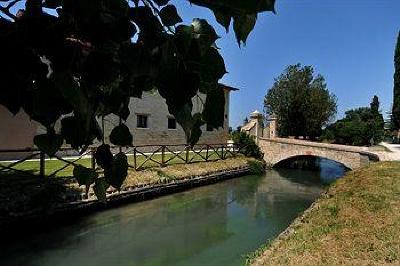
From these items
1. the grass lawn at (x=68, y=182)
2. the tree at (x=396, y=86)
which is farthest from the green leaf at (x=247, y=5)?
the tree at (x=396, y=86)

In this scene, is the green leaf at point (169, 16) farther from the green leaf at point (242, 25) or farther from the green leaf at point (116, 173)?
the green leaf at point (116, 173)

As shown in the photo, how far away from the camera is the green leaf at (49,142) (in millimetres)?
679

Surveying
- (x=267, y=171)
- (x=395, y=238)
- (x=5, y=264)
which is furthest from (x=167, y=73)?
(x=267, y=171)

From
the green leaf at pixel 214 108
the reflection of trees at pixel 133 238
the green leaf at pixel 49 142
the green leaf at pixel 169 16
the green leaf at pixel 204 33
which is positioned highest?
the green leaf at pixel 169 16

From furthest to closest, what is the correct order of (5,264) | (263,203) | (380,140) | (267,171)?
1. (380,140)
2. (267,171)
3. (263,203)
4. (5,264)

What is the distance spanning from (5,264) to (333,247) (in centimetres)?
671

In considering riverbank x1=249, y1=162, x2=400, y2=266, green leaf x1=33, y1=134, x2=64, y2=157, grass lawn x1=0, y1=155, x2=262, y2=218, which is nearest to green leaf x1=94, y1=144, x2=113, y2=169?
green leaf x1=33, y1=134, x2=64, y2=157

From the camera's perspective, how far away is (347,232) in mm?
7344

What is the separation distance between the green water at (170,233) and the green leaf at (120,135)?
837 centimetres

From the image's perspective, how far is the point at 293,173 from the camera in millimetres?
26547

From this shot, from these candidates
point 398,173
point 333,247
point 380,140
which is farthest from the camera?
point 380,140

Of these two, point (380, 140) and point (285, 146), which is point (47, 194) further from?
point (380, 140)

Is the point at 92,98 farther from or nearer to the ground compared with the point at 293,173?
farther from the ground

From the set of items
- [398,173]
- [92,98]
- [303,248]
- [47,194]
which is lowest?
[303,248]
